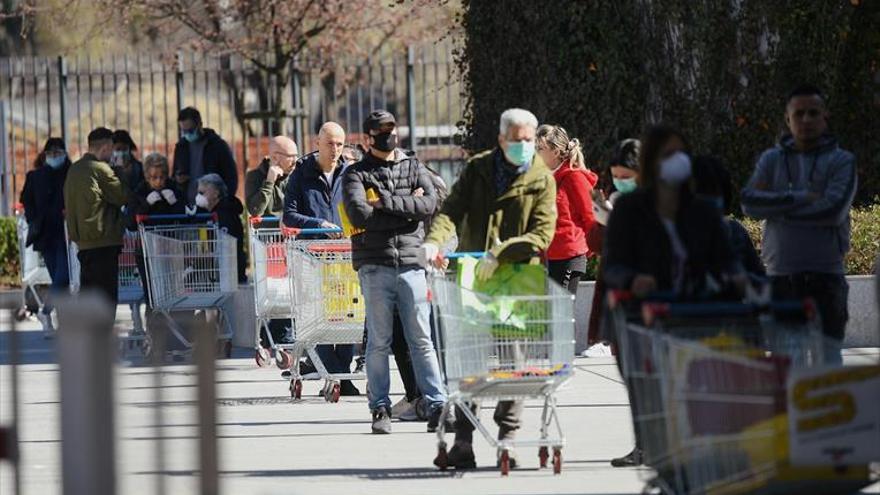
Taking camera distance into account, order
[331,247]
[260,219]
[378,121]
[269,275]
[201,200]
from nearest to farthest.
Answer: [378,121] < [331,247] < [269,275] < [260,219] < [201,200]

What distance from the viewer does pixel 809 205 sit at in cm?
952

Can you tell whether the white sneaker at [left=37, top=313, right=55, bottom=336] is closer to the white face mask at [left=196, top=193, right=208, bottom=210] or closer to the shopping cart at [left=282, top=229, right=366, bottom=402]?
the white face mask at [left=196, top=193, right=208, bottom=210]

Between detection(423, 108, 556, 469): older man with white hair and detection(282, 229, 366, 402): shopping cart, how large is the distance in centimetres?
291

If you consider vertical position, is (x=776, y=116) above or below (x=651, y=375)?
above

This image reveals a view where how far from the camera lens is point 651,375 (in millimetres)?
7566

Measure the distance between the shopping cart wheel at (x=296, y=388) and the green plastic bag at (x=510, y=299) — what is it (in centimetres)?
453

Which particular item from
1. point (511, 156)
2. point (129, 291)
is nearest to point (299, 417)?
point (511, 156)

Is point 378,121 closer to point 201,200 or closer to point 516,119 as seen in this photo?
point 516,119

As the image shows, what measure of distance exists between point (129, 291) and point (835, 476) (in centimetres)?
1210

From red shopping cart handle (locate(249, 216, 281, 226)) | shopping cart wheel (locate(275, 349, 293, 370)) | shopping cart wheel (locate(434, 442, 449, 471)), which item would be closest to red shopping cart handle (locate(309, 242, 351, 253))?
red shopping cart handle (locate(249, 216, 281, 226))

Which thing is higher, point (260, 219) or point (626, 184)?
point (260, 219)

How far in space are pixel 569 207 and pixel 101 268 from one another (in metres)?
4.67

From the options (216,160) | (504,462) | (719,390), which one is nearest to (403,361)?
(504,462)

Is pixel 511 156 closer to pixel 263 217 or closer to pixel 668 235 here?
pixel 668 235
